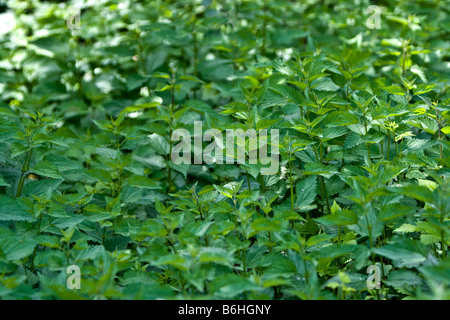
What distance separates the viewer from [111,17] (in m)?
3.68

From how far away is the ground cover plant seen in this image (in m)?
1.42

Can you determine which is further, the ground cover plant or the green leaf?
the green leaf

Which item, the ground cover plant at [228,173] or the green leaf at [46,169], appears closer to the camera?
the ground cover plant at [228,173]

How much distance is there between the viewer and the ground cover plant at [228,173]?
1.42 m

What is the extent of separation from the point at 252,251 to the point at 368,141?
62cm

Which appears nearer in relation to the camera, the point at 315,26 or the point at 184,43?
the point at 184,43

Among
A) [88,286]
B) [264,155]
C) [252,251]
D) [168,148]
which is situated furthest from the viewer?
[168,148]

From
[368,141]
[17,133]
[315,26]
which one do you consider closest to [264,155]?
[368,141]

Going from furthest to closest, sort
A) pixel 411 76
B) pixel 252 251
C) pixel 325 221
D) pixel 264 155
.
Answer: pixel 411 76
pixel 264 155
pixel 252 251
pixel 325 221

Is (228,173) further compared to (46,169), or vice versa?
(228,173)

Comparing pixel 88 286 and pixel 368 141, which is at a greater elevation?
pixel 368 141

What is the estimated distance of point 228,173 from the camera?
6.97ft
